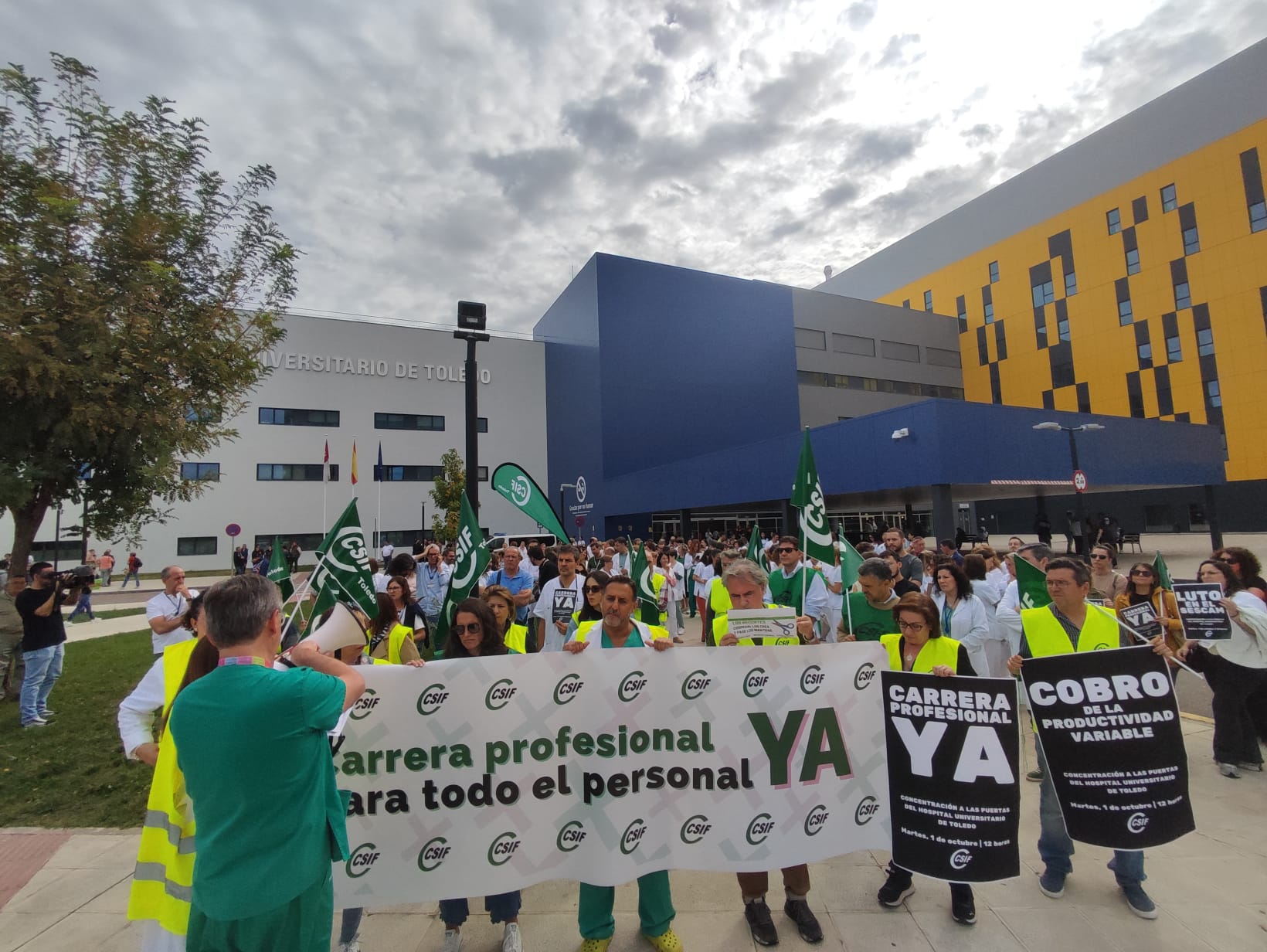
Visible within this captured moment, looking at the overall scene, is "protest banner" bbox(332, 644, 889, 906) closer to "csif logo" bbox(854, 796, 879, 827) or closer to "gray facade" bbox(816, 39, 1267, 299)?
"csif logo" bbox(854, 796, 879, 827)

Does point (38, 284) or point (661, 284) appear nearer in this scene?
point (38, 284)

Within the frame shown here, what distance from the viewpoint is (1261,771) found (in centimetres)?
529

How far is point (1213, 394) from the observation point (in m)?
35.8

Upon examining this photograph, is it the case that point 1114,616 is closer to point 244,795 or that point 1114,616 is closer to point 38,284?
point 244,795

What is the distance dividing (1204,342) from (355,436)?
5012cm

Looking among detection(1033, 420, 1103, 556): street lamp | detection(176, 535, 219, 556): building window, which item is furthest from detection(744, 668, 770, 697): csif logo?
detection(176, 535, 219, 556): building window

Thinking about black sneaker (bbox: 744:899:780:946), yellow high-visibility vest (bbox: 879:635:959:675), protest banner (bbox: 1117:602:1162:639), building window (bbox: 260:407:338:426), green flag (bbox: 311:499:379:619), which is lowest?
black sneaker (bbox: 744:899:780:946)

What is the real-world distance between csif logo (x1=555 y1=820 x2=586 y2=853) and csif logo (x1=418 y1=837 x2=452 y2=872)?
0.57 meters

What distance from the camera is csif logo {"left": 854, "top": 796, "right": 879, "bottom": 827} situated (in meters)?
3.57

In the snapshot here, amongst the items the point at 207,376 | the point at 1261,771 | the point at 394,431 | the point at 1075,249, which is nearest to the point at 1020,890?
the point at 1261,771

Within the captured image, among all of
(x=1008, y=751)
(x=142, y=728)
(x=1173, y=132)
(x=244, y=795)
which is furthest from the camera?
(x=1173, y=132)

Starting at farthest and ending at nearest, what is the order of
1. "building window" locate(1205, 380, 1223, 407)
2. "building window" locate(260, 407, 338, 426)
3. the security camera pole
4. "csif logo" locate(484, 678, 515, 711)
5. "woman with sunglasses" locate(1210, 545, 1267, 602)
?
"building window" locate(260, 407, 338, 426), "building window" locate(1205, 380, 1223, 407), the security camera pole, "woman with sunglasses" locate(1210, 545, 1267, 602), "csif logo" locate(484, 678, 515, 711)

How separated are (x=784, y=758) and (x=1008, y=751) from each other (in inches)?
45.9

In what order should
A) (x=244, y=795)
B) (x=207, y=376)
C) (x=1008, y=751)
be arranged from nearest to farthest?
1. (x=244, y=795)
2. (x=1008, y=751)
3. (x=207, y=376)
